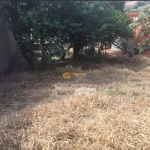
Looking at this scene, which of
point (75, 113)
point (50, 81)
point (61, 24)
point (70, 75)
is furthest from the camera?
point (61, 24)

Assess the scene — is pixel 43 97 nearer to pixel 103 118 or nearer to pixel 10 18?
pixel 103 118

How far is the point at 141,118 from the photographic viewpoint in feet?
9.13

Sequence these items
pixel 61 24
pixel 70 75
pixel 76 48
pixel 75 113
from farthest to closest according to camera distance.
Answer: pixel 76 48 → pixel 61 24 → pixel 70 75 → pixel 75 113

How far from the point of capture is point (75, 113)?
305 centimetres

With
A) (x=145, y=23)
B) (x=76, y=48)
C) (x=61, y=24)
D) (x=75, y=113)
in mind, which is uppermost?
Answer: (x=145, y=23)

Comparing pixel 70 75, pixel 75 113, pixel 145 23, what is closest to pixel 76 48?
pixel 70 75

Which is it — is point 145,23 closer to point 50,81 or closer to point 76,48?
point 76,48

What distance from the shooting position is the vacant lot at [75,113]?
7.96 feet

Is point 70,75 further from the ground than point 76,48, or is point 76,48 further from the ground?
point 76,48

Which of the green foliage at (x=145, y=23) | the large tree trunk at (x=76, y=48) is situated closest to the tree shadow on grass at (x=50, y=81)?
the large tree trunk at (x=76, y=48)

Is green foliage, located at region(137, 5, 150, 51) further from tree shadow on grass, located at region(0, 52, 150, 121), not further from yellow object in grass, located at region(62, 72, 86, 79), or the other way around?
yellow object in grass, located at region(62, 72, 86, 79)

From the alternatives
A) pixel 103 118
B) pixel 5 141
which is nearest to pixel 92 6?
pixel 103 118

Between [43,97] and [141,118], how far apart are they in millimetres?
1804

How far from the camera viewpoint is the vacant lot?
7.96 feet
